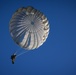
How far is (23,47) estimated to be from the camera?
90.6 ft

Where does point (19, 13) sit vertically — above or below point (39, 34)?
above

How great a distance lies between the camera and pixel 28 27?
2783 centimetres

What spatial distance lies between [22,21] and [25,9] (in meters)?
0.88

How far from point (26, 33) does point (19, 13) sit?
151cm

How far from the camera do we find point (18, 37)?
2742cm

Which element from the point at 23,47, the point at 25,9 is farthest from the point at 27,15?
the point at 23,47

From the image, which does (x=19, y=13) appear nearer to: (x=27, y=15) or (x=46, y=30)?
(x=27, y=15)

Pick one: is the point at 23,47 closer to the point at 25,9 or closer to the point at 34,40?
the point at 34,40

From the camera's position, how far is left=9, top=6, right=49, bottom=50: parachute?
2736 cm

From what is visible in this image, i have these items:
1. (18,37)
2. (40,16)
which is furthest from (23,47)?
(40,16)

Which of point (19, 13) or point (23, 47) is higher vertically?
point (19, 13)

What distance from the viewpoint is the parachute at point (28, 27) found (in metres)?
27.4

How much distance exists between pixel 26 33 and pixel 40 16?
1.70 metres

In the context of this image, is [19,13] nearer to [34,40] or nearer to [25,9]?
[25,9]
